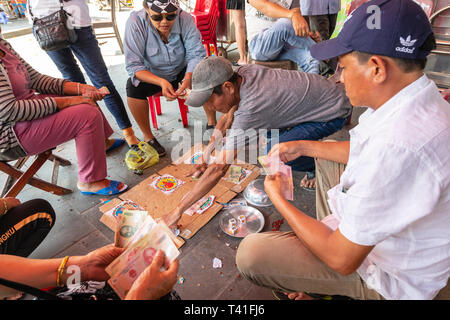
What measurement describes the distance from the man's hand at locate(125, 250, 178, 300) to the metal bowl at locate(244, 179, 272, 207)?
54.0 inches

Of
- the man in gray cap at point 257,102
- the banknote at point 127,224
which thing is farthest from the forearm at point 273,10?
the banknote at point 127,224

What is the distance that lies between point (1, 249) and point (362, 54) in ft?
7.04

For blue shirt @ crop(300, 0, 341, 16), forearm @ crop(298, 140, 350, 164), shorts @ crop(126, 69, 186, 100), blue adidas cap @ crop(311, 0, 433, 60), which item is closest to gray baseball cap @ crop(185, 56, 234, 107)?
forearm @ crop(298, 140, 350, 164)

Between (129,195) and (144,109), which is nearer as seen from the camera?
(129,195)

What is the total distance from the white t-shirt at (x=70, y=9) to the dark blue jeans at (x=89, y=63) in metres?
0.08

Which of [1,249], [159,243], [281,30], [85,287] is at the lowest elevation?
[1,249]

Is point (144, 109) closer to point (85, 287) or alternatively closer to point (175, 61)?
point (175, 61)

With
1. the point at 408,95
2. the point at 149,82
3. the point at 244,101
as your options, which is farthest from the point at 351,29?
the point at 149,82

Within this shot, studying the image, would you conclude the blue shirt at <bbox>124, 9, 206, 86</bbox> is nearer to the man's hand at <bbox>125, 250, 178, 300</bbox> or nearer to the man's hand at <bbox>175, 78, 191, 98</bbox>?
the man's hand at <bbox>175, 78, 191, 98</bbox>

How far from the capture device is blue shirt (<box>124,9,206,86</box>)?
273cm

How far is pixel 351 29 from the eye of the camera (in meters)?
1.05

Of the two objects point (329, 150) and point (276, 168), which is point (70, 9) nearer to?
point (276, 168)

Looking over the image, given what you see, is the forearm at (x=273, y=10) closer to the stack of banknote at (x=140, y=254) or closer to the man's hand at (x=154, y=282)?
the stack of banknote at (x=140, y=254)

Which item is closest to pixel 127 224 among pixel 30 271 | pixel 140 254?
pixel 140 254
